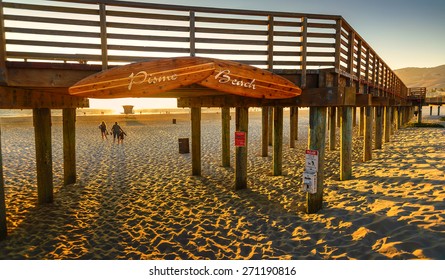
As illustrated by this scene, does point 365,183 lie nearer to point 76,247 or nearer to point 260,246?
point 260,246

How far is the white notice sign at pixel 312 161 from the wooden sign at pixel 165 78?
94.4 inches

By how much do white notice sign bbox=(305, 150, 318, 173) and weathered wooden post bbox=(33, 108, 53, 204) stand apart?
6.76 metres

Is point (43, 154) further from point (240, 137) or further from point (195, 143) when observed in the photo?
point (240, 137)

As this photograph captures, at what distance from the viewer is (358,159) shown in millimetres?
11836

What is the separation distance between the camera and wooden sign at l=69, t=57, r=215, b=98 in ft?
14.0

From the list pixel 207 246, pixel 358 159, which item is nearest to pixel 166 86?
pixel 207 246

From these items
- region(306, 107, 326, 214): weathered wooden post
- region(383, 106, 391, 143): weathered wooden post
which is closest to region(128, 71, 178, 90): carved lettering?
region(306, 107, 326, 214): weathered wooden post

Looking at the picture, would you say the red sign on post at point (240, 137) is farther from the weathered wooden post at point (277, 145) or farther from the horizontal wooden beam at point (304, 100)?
the weathered wooden post at point (277, 145)

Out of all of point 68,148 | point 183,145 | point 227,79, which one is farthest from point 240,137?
point 183,145

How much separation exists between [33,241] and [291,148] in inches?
493

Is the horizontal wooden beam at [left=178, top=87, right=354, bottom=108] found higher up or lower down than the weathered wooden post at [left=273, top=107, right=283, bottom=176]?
higher up

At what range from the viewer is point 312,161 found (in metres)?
6.23

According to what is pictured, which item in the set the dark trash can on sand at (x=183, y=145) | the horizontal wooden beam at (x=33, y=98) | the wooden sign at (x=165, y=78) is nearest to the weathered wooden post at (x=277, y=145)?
the wooden sign at (x=165, y=78)

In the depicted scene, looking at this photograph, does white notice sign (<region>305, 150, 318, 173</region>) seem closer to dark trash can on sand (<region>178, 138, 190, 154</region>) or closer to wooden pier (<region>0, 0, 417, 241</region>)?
wooden pier (<region>0, 0, 417, 241</region>)
